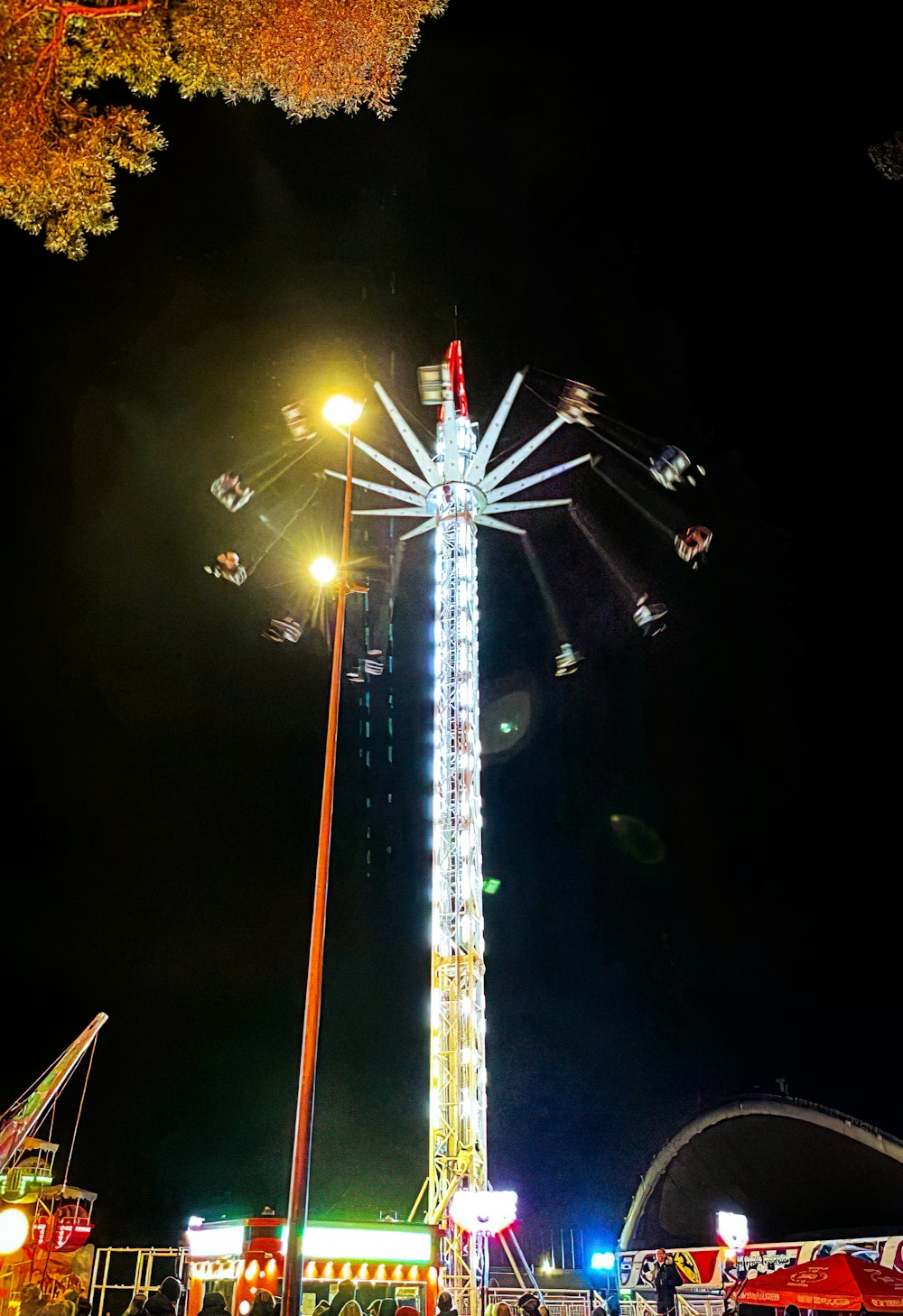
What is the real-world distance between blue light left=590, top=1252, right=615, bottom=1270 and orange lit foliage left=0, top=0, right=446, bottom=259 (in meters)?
21.9

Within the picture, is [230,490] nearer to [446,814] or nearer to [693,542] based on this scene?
[446,814]

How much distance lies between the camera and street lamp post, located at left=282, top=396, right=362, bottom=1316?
764cm

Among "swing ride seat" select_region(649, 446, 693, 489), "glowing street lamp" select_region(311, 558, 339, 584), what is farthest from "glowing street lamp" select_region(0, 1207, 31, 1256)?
"swing ride seat" select_region(649, 446, 693, 489)

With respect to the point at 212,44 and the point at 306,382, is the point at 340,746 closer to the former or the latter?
the point at 306,382

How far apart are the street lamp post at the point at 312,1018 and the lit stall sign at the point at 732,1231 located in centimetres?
1527

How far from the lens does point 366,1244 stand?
15.8 meters

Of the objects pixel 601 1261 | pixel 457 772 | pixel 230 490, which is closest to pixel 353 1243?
pixel 601 1261

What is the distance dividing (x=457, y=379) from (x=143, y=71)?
51.2ft

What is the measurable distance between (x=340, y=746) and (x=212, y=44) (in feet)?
79.3

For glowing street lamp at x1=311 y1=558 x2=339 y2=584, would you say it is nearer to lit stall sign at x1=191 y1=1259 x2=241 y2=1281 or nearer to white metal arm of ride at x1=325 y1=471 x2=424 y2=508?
lit stall sign at x1=191 y1=1259 x2=241 y2=1281

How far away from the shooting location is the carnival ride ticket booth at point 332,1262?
1539 cm

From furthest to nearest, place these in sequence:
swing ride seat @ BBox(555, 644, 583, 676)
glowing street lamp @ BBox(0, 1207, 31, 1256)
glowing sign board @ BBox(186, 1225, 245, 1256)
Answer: swing ride seat @ BBox(555, 644, 583, 676)
glowing sign board @ BBox(186, 1225, 245, 1256)
glowing street lamp @ BBox(0, 1207, 31, 1256)

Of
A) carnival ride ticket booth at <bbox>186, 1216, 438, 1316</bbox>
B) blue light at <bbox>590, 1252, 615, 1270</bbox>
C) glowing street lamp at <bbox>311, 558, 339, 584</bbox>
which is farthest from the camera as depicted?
blue light at <bbox>590, 1252, 615, 1270</bbox>

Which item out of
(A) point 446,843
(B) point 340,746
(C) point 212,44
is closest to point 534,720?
(B) point 340,746
